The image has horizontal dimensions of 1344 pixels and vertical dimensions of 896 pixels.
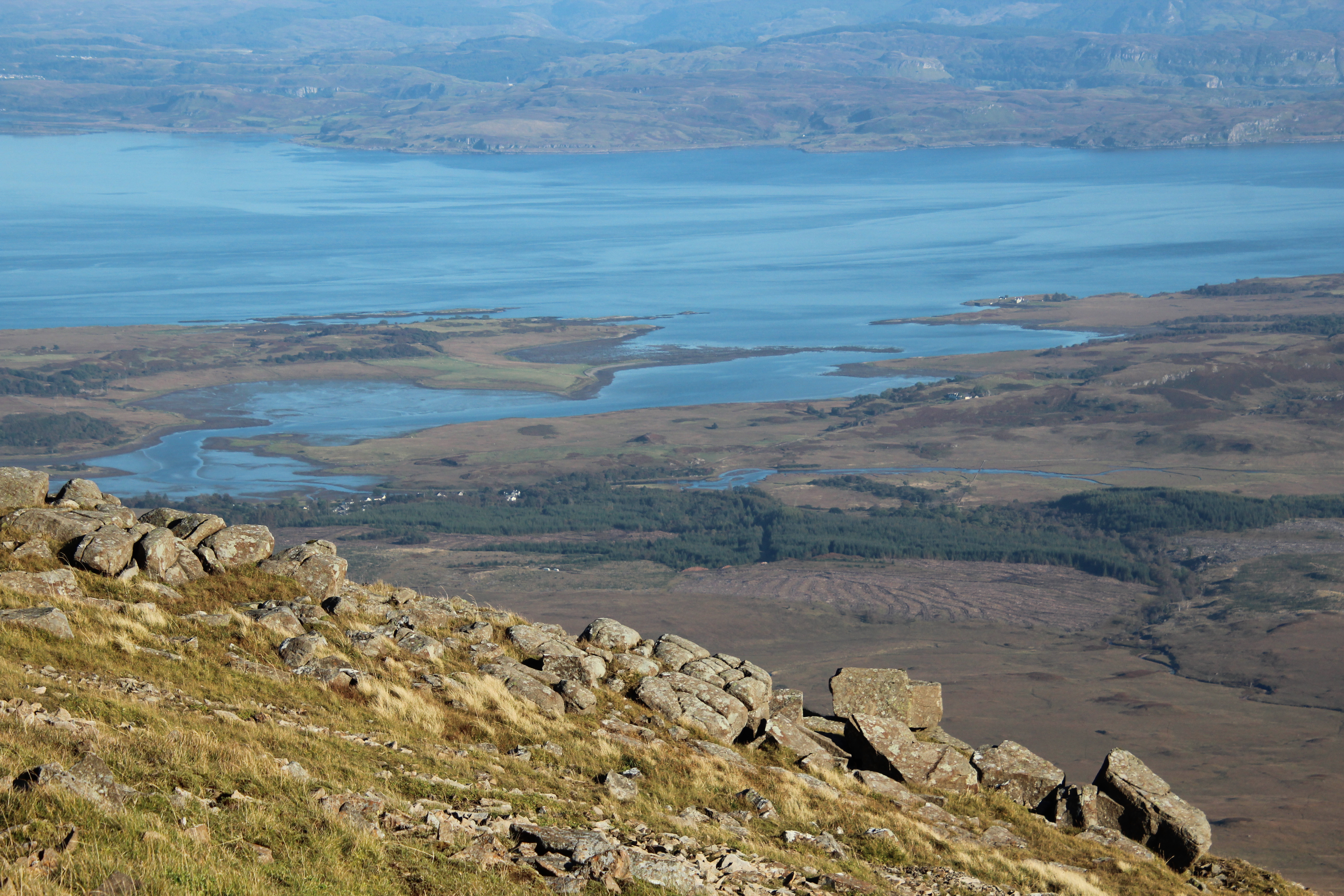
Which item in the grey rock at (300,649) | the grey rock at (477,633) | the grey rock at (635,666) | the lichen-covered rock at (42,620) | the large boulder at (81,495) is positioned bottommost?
the grey rock at (635,666)

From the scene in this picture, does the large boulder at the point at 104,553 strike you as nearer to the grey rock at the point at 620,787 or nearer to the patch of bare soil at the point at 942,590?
the grey rock at the point at 620,787

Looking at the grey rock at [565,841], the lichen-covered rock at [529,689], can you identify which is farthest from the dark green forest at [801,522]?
the grey rock at [565,841]

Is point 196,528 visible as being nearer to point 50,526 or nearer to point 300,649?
point 50,526

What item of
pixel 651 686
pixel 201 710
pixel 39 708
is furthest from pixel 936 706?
pixel 39 708

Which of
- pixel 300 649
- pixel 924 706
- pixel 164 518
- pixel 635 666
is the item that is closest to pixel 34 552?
pixel 164 518

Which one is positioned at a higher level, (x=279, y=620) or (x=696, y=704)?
(x=279, y=620)

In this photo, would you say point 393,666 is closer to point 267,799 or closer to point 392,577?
point 267,799

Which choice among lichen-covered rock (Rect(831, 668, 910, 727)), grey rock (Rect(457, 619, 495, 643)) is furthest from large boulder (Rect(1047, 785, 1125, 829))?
grey rock (Rect(457, 619, 495, 643))
